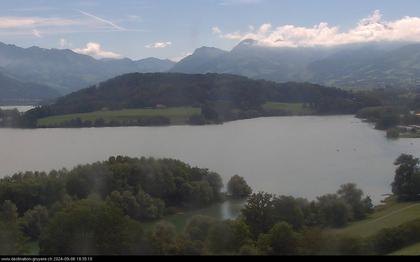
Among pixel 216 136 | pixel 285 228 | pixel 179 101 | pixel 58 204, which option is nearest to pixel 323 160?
pixel 216 136

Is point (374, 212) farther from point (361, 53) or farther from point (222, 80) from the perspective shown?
point (361, 53)

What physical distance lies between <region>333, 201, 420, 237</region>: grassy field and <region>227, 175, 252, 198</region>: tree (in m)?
4.57

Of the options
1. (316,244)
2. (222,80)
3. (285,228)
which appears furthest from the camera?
(222,80)

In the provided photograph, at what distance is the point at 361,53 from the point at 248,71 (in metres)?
47.4

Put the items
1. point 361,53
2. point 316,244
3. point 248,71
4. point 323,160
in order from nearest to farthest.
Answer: point 316,244
point 323,160
point 248,71
point 361,53

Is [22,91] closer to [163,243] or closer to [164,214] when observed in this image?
[164,214]

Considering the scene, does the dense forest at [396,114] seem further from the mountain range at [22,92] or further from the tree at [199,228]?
the mountain range at [22,92]

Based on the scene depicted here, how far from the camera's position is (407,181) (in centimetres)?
1739

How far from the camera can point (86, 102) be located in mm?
55375

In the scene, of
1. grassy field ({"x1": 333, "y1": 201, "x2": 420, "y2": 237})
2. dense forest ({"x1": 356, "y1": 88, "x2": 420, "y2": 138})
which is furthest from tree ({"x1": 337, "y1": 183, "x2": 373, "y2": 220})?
dense forest ({"x1": 356, "y1": 88, "x2": 420, "y2": 138})

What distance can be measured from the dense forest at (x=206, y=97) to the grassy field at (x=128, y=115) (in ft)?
4.48

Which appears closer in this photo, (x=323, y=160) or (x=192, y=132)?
(x=323, y=160)

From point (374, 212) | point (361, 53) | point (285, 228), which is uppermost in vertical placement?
point (361, 53)

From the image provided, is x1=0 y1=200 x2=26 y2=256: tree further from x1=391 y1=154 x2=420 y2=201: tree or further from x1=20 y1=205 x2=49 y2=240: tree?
x1=391 y1=154 x2=420 y2=201: tree
